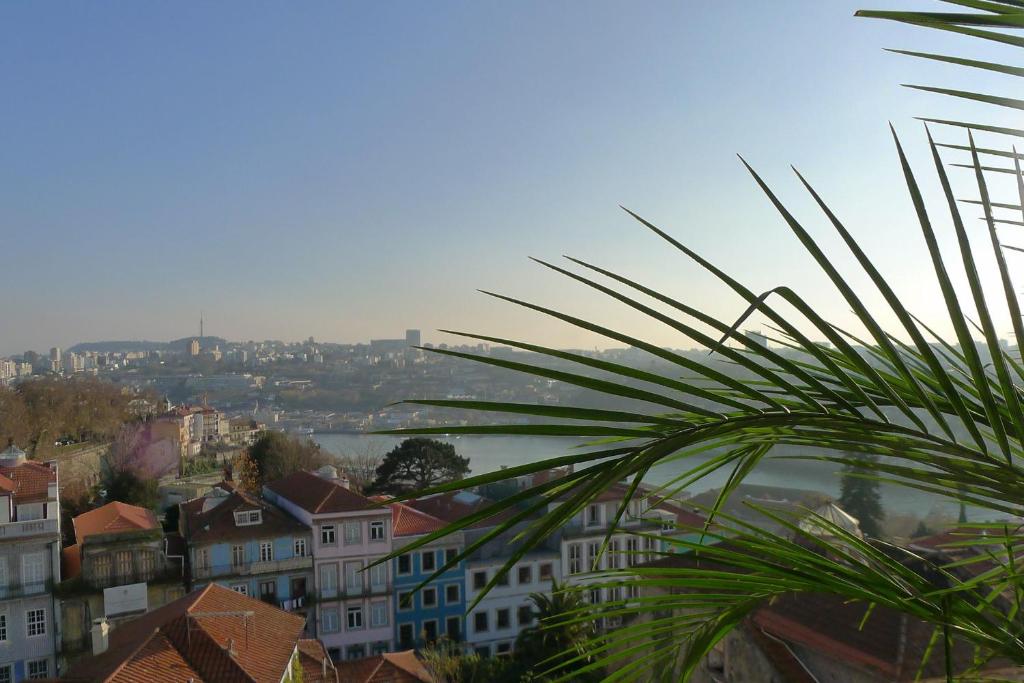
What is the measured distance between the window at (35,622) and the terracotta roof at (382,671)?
362cm

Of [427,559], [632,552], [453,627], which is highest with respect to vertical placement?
[632,552]

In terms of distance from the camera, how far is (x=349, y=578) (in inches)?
378

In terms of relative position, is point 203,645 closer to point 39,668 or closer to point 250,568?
point 250,568

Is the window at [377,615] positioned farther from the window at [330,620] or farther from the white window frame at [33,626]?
the white window frame at [33,626]

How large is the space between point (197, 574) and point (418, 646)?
2.77 meters

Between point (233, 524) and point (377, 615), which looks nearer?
point (233, 524)

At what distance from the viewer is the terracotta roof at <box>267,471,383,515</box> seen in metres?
9.64

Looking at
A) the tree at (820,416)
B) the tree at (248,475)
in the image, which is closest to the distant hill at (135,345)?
the tree at (248,475)

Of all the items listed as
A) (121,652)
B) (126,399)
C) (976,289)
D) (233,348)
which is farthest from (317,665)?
(233,348)

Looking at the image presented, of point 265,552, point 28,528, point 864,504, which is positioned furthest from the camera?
point 864,504

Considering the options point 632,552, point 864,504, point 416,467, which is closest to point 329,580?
point 416,467

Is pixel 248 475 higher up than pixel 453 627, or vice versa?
pixel 248 475

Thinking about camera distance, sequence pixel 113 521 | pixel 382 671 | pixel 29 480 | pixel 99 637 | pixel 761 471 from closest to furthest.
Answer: pixel 99 637 < pixel 382 671 < pixel 29 480 < pixel 113 521 < pixel 761 471

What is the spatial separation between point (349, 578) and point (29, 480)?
395 cm
